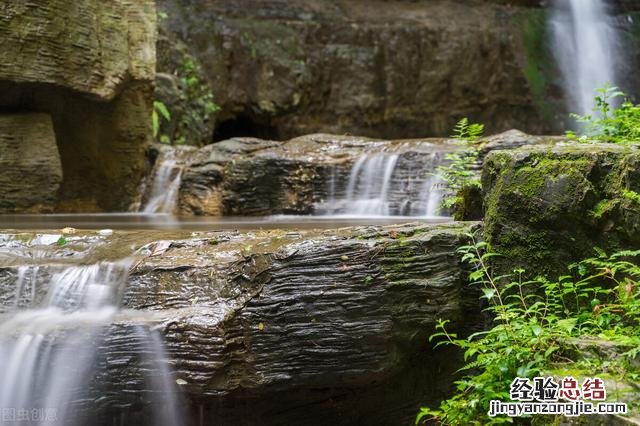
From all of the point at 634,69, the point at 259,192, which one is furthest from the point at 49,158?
the point at 634,69

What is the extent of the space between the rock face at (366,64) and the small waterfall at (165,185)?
4133 mm

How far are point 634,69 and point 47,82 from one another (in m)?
13.3

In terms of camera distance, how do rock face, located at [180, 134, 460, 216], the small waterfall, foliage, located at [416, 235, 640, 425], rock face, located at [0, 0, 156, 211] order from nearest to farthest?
foliage, located at [416, 235, 640, 425] < rock face, located at [0, 0, 156, 211] < rock face, located at [180, 134, 460, 216] < the small waterfall

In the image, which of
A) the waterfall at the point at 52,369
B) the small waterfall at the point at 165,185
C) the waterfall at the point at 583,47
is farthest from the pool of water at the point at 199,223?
the waterfall at the point at 583,47

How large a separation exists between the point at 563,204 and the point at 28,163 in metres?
6.17

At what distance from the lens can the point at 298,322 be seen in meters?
3.79

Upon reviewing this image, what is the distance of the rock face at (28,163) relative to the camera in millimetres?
7836

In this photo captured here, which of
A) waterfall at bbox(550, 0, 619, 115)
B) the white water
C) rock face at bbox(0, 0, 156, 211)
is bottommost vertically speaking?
the white water

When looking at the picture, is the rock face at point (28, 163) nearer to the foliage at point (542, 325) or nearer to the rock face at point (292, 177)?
the rock face at point (292, 177)

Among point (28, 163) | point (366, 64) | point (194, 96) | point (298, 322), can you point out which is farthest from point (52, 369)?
point (366, 64)

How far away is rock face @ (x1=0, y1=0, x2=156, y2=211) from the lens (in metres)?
7.49

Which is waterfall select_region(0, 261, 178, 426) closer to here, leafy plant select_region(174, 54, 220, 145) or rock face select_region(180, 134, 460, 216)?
rock face select_region(180, 134, 460, 216)

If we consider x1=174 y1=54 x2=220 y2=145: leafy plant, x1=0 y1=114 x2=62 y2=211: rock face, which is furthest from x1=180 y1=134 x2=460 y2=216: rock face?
x1=174 y1=54 x2=220 y2=145: leafy plant

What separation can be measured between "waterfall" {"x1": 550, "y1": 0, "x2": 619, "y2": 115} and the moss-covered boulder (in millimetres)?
12868
